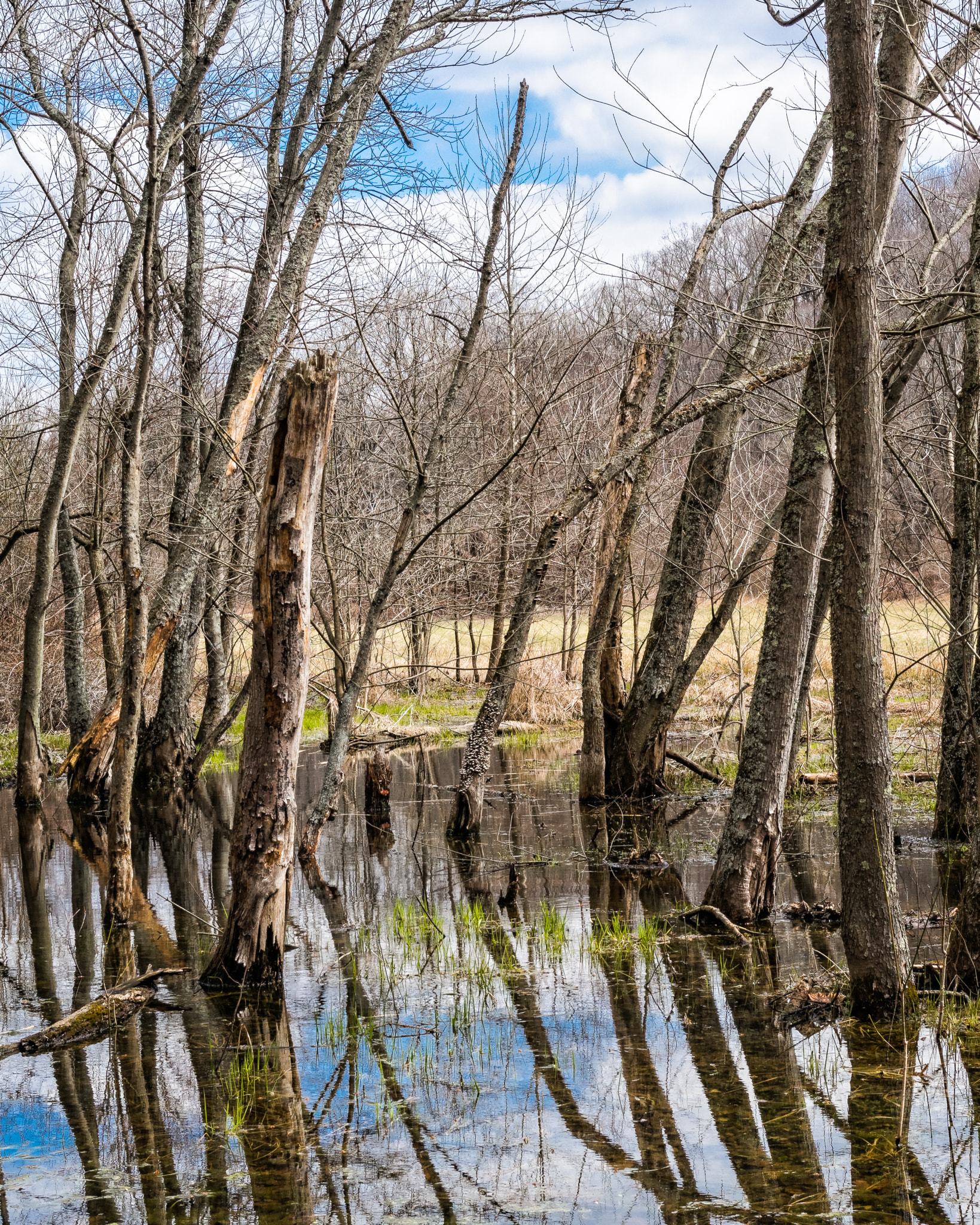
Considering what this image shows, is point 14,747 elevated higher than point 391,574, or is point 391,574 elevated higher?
point 391,574

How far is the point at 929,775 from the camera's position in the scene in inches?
485

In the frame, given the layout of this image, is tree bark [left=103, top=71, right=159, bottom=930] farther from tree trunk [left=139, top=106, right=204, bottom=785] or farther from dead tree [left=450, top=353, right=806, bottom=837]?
tree trunk [left=139, top=106, right=204, bottom=785]

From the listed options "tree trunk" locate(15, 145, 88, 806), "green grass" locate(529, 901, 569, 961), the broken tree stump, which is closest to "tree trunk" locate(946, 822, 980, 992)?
"green grass" locate(529, 901, 569, 961)

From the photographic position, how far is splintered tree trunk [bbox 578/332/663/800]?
480 inches

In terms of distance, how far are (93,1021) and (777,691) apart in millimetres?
4175

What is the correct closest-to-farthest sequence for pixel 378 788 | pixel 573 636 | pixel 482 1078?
pixel 482 1078 → pixel 378 788 → pixel 573 636

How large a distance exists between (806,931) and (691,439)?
62.2ft

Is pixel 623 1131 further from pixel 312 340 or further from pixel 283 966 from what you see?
pixel 312 340

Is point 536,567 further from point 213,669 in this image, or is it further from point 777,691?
point 213,669

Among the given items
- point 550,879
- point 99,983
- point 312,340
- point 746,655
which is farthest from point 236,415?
point 746,655

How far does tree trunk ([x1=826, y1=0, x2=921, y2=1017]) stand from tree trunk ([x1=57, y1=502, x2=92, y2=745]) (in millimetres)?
12385

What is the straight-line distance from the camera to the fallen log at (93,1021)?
17.7ft

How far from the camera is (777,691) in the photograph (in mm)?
6746

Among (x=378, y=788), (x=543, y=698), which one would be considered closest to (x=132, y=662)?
(x=378, y=788)
